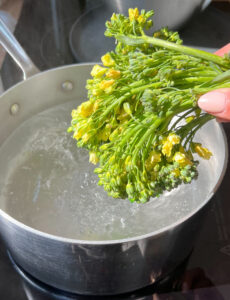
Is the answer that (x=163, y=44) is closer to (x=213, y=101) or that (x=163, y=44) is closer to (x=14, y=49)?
(x=213, y=101)

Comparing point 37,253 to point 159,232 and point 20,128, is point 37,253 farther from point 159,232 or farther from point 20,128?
point 20,128

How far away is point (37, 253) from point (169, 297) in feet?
0.85

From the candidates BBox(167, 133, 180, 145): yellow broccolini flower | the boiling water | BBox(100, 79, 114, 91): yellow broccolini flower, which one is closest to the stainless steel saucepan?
the boiling water

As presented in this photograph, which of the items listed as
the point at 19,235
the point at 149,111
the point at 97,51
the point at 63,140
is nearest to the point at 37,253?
the point at 19,235

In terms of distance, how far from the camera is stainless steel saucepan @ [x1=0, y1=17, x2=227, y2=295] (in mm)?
558

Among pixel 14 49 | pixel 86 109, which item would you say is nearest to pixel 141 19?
pixel 86 109

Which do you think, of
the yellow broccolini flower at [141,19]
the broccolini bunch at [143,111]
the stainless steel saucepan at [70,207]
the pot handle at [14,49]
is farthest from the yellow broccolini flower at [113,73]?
the pot handle at [14,49]

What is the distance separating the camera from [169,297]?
2.20ft

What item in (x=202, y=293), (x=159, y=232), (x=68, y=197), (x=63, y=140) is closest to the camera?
(x=159, y=232)

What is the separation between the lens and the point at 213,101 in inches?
21.1

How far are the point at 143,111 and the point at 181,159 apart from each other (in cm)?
10

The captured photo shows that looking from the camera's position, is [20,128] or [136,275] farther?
[20,128]

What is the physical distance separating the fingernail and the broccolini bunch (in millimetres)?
22

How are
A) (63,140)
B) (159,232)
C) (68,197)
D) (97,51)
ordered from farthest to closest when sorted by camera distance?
(97,51)
(63,140)
(68,197)
(159,232)
